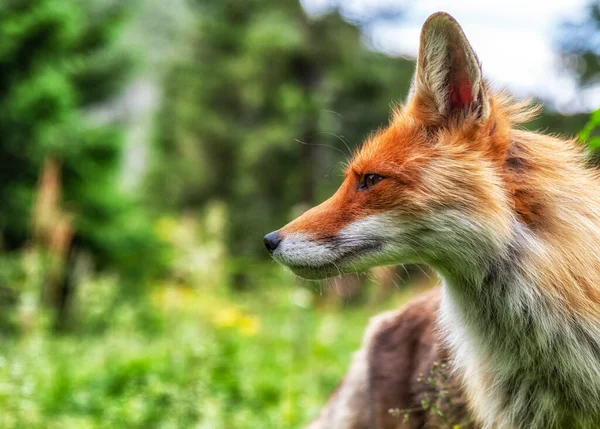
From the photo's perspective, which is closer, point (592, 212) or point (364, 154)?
point (592, 212)

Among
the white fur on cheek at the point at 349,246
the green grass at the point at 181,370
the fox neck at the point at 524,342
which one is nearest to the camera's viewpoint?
the fox neck at the point at 524,342

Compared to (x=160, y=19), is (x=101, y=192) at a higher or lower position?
lower

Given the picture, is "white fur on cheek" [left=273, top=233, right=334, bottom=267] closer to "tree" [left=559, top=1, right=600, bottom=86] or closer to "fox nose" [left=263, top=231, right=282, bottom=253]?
"fox nose" [left=263, top=231, right=282, bottom=253]

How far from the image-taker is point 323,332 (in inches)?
370

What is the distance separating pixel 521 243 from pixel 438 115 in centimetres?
63

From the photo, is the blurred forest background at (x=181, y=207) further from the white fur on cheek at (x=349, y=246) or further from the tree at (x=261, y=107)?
the white fur on cheek at (x=349, y=246)

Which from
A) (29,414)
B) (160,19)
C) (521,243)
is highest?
(160,19)

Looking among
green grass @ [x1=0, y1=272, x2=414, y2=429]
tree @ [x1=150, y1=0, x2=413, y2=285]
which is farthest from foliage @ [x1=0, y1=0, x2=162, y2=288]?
tree @ [x1=150, y1=0, x2=413, y2=285]

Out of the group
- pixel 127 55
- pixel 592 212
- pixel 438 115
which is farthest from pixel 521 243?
pixel 127 55

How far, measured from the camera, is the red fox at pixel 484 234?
102 inches

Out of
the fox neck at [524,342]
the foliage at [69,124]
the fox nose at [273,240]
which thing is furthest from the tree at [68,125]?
the fox neck at [524,342]

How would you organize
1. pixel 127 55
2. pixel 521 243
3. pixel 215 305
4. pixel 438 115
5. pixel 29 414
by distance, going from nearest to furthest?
pixel 521 243
pixel 438 115
pixel 29 414
pixel 215 305
pixel 127 55

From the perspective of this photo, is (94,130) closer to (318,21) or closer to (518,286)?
(318,21)

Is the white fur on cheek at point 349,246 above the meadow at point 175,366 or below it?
above
